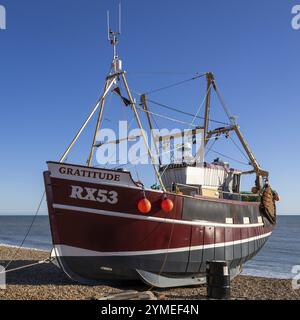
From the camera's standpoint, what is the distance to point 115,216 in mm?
11891

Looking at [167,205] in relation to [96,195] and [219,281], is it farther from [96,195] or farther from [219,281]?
[219,281]

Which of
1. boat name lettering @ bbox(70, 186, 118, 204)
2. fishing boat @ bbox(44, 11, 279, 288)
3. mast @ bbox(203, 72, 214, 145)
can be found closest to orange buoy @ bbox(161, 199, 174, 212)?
fishing boat @ bbox(44, 11, 279, 288)

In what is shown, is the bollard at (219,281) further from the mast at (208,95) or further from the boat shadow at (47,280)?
the mast at (208,95)

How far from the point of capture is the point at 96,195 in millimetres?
11977

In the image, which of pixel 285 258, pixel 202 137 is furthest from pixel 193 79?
pixel 285 258

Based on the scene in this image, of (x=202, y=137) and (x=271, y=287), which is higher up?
(x=202, y=137)

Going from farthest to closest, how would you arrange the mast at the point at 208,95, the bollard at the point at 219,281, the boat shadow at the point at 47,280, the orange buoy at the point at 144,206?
the mast at the point at 208,95 → the boat shadow at the point at 47,280 → the orange buoy at the point at 144,206 → the bollard at the point at 219,281

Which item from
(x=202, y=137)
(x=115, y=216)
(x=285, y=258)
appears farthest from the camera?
(x=285, y=258)

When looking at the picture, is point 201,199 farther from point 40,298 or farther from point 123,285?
point 40,298

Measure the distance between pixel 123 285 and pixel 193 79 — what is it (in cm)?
1102

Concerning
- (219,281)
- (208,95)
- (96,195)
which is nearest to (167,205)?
(96,195)

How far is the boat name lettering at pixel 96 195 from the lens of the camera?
39.1 feet

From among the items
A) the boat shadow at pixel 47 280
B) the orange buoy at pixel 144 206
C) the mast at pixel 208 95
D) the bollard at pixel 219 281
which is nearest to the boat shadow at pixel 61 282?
the boat shadow at pixel 47 280

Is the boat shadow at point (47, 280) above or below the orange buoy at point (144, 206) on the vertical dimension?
below
